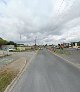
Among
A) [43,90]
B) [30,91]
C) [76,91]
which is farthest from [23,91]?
[76,91]

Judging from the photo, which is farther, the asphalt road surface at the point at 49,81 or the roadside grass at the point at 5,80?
the roadside grass at the point at 5,80

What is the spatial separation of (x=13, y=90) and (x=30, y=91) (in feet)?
3.12

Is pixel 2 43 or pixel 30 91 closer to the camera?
pixel 30 91

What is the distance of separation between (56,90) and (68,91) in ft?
1.99

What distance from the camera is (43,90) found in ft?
31.8

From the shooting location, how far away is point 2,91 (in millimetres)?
9867

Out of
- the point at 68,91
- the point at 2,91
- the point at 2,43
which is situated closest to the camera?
the point at 68,91

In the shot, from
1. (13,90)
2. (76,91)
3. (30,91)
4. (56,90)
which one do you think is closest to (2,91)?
(13,90)

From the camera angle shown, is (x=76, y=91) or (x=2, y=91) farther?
(x=2, y=91)

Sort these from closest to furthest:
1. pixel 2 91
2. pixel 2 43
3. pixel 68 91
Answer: pixel 68 91, pixel 2 91, pixel 2 43

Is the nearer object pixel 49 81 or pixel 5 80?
pixel 49 81

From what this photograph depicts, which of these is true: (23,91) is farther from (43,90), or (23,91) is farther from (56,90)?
(56,90)

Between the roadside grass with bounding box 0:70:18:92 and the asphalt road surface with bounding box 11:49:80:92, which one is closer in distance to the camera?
the asphalt road surface with bounding box 11:49:80:92

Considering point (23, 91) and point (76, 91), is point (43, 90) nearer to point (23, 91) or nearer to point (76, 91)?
point (23, 91)
